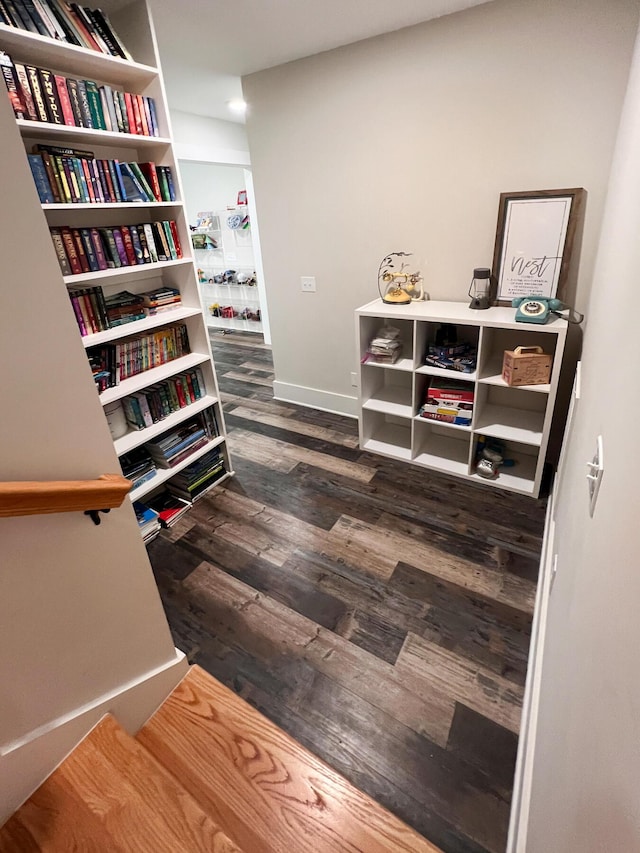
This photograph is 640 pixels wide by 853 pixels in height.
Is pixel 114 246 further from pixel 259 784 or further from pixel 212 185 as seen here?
pixel 212 185

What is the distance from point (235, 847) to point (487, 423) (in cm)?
222

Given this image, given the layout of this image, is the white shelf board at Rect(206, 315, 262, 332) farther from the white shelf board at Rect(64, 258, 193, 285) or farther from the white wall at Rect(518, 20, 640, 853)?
the white wall at Rect(518, 20, 640, 853)

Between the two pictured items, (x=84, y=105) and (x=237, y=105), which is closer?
(x=84, y=105)

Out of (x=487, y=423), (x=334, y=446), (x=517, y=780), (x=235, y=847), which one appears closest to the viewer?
(x=235, y=847)

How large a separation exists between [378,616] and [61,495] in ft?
4.63

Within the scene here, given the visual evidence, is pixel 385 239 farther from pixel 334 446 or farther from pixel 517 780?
pixel 517 780

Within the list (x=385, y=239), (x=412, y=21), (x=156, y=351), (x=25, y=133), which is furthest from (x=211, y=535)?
(x=412, y=21)

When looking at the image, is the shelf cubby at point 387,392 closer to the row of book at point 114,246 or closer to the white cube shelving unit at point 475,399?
the white cube shelving unit at point 475,399

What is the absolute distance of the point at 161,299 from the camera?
2305 millimetres

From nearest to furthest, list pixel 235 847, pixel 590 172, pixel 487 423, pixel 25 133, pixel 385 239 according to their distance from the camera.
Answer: pixel 235 847
pixel 25 133
pixel 590 172
pixel 487 423
pixel 385 239

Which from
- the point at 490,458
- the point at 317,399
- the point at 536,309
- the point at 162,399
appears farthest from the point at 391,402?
the point at 162,399

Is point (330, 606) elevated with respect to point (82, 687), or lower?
lower

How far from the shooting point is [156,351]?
2342mm

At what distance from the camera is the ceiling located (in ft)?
6.31
